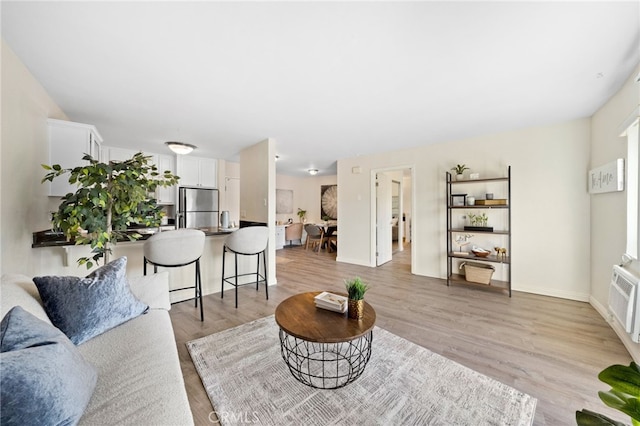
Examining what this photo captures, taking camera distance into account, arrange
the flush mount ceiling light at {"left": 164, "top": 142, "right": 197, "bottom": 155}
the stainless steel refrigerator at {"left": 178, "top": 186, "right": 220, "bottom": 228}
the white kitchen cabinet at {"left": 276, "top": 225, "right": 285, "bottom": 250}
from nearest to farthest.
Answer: the flush mount ceiling light at {"left": 164, "top": 142, "right": 197, "bottom": 155} < the stainless steel refrigerator at {"left": 178, "top": 186, "right": 220, "bottom": 228} < the white kitchen cabinet at {"left": 276, "top": 225, "right": 285, "bottom": 250}

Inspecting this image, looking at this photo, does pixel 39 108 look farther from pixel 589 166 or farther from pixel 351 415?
pixel 589 166

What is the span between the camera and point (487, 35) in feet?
5.23

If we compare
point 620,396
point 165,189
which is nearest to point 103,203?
point 620,396

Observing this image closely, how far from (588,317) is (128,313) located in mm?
4334

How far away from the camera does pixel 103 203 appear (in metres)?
1.94

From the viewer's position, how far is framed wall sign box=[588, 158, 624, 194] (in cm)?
230

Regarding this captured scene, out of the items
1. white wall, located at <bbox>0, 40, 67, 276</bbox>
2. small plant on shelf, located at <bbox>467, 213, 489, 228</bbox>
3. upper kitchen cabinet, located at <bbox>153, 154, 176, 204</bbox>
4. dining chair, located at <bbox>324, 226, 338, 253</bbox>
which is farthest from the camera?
dining chair, located at <bbox>324, 226, 338, 253</bbox>

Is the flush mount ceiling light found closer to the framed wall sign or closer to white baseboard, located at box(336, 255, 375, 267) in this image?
white baseboard, located at box(336, 255, 375, 267)

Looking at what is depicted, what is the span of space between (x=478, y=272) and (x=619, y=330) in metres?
1.41

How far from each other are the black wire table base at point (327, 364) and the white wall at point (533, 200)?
285cm

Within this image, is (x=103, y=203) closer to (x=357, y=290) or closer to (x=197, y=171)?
(x=357, y=290)

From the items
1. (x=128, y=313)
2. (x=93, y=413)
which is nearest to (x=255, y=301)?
(x=128, y=313)

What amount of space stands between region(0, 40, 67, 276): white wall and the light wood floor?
1.36 metres

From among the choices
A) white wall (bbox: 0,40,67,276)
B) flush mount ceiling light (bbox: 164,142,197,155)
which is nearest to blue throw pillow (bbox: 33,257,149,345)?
white wall (bbox: 0,40,67,276)
